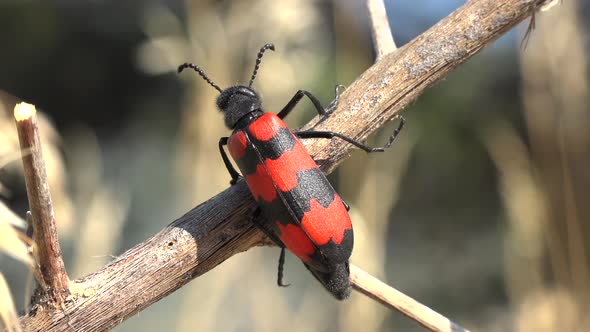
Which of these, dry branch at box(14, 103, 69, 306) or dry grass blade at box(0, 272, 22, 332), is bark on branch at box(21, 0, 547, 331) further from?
dry grass blade at box(0, 272, 22, 332)

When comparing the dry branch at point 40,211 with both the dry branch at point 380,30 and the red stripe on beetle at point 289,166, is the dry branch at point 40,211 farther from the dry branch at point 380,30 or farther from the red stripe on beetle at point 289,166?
the dry branch at point 380,30

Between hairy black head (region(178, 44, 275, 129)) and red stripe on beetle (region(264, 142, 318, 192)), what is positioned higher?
hairy black head (region(178, 44, 275, 129))

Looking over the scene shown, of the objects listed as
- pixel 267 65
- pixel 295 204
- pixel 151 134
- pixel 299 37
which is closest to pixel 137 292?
pixel 295 204

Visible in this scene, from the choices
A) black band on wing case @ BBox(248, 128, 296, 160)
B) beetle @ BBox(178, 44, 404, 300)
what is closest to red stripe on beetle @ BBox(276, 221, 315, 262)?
beetle @ BBox(178, 44, 404, 300)

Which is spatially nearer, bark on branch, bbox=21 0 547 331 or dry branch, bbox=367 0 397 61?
bark on branch, bbox=21 0 547 331

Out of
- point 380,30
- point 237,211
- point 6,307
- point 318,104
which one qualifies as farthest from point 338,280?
point 6,307

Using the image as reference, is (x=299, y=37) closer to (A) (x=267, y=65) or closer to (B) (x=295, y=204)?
(A) (x=267, y=65)
